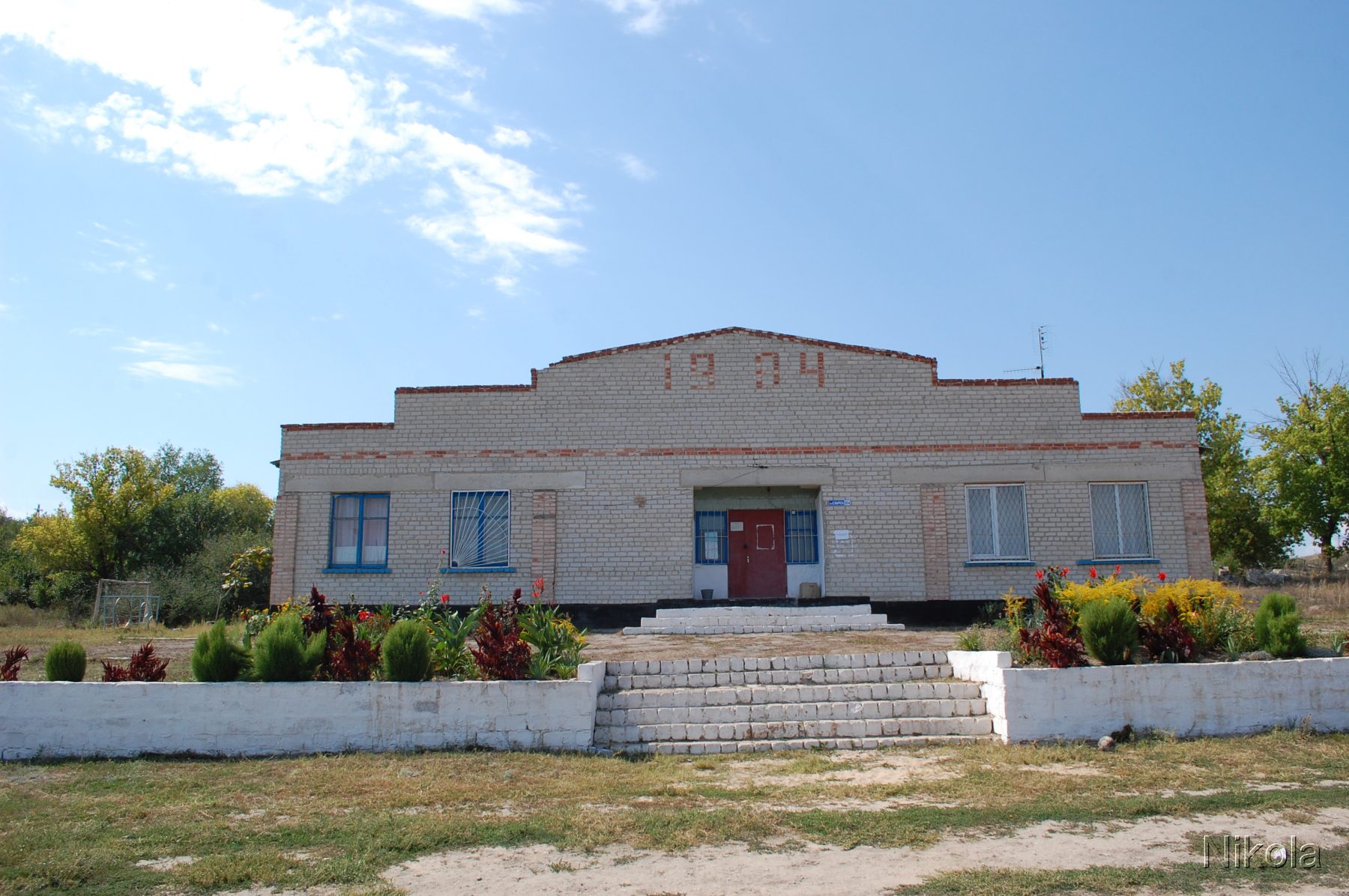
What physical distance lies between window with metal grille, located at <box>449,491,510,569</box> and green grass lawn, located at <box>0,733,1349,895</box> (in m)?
10.5

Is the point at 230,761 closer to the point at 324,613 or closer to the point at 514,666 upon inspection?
the point at 324,613

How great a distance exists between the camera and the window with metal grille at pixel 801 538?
2014 centimetres

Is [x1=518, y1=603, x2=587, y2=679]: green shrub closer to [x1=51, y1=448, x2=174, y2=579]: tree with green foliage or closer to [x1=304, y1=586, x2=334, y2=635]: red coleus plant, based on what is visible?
[x1=304, y1=586, x2=334, y2=635]: red coleus plant

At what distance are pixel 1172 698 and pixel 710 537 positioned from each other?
442 inches

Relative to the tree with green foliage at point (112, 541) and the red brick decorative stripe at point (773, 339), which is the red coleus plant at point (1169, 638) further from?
the tree with green foliage at point (112, 541)

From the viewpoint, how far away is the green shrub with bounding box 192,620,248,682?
1015cm

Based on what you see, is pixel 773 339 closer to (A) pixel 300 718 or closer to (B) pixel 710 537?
(B) pixel 710 537

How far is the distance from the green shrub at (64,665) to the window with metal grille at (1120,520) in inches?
681

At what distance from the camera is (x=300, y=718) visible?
379 inches

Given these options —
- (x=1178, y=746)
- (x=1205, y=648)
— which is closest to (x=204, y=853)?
(x=1178, y=746)

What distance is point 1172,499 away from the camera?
64.3ft

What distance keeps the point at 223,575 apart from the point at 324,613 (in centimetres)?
2235

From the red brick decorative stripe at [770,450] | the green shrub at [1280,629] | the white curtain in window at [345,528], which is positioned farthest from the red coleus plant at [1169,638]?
the white curtain in window at [345,528]

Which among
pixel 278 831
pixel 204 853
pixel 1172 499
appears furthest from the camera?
pixel 1172 499
